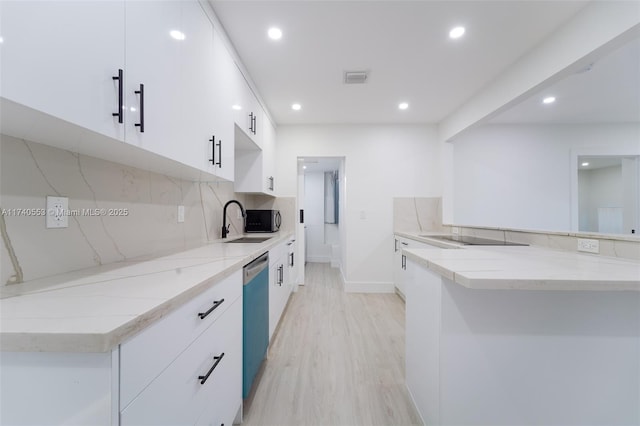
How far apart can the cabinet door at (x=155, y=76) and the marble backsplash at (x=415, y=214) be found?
3028 mm

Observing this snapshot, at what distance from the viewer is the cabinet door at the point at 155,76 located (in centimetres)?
89

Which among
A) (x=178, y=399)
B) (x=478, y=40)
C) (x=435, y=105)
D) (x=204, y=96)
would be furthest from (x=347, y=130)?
(x=178, y=399)

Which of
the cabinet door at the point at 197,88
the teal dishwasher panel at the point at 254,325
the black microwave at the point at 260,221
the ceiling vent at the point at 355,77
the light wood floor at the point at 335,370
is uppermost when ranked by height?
the ceiling vent at the point at 355,77

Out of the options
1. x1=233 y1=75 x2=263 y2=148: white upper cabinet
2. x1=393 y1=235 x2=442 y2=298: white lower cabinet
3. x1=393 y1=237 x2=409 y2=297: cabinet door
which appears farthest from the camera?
x1=393 y1=237 x2=409 y2=297: cabinet door

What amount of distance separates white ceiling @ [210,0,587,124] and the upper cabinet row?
51 centimetres

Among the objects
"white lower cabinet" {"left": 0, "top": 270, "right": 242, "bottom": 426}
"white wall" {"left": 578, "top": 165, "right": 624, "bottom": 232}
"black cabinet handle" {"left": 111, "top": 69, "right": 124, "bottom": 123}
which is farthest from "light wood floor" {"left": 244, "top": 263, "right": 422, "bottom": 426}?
"white wall" {"left": 578, "top": 165, "right": 624, "bottom": 232}

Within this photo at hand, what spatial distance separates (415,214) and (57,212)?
3622 mm

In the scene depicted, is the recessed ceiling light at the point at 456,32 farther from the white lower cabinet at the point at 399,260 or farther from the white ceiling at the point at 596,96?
the white lower cabinet at the point at 399,260

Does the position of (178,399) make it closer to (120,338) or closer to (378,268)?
(120,338)

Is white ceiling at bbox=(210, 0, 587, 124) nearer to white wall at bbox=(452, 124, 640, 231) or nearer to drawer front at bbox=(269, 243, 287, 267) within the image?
white wall at bbox=(452, 124, 640, 231)

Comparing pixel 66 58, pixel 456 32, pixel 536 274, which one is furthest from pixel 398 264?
pixel 66 58

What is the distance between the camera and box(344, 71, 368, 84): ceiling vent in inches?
90.5

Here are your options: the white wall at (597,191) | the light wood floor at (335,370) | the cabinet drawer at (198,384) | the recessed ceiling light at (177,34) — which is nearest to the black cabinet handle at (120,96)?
the recessed ceiling light at (177,34)

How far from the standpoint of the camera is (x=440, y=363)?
1078 mm
